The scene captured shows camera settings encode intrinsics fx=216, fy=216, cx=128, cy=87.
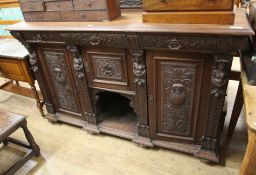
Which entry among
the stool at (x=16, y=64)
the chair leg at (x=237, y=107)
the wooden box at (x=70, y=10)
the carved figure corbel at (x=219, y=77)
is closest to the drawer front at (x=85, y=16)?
the wooden box at (x=70, y=10)

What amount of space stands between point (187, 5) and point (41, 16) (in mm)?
1174

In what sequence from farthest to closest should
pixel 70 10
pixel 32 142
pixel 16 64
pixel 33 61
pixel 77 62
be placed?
1. pixel 16 64
2. pixel 33 61
3. pixel 32 142
4. pixel 77 62
5. pixel 70 10

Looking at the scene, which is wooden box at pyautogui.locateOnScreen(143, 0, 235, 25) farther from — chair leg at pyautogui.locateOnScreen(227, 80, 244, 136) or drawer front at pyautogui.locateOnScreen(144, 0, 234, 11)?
chair leg at pyautogui.locateOnScreen(227, 80, 244, 136)

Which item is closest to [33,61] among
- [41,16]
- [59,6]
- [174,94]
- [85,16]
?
[41,16]

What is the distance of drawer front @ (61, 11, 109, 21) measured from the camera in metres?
1.54

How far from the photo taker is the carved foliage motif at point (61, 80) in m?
1.86

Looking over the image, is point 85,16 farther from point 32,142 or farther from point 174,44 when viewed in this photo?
point 32,142

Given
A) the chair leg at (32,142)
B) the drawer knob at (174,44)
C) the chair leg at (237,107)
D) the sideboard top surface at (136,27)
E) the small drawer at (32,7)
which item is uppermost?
the small drawer at (32,7)

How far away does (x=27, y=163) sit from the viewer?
1.88 metres

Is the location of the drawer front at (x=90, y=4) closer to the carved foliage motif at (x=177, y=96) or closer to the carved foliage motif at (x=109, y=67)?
the carved foliage motif at (x=109, y=67)

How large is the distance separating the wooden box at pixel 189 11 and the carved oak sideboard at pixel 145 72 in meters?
0.06

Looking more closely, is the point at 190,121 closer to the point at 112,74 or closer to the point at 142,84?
the point at 142,84

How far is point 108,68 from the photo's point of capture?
65.5 inches

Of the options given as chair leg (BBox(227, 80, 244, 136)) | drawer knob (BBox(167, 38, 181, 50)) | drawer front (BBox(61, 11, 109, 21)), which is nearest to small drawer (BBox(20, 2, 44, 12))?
drawer front (BBox(61, 11, 109, 21))
